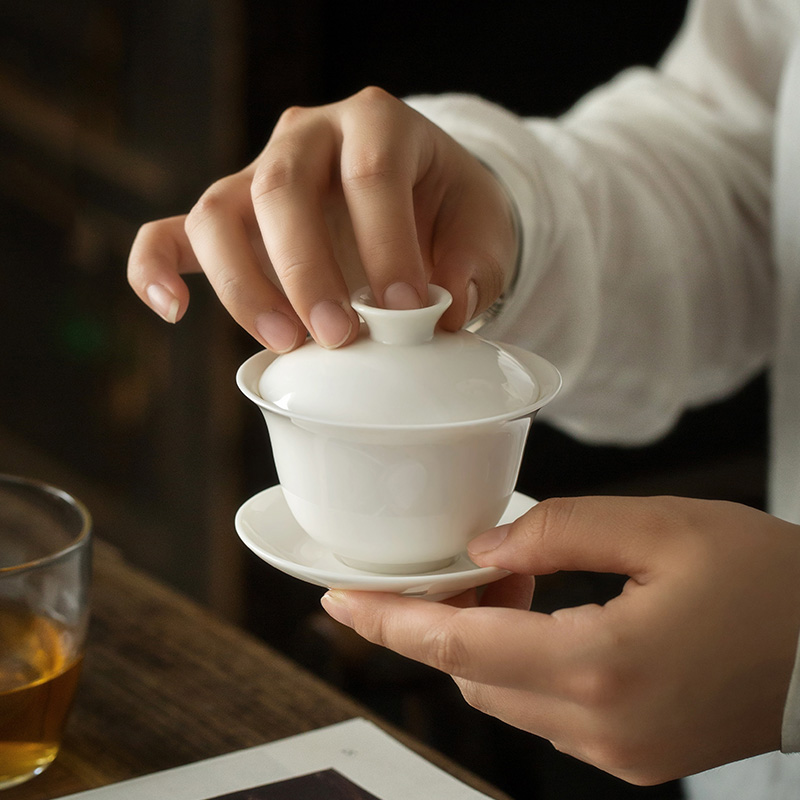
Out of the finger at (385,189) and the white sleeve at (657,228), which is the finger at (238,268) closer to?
the finger at (385,189)

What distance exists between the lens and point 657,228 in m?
0.96

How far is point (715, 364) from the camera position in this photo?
1.06 meters

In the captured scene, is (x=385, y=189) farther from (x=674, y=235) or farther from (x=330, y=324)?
(x=674, y=235)

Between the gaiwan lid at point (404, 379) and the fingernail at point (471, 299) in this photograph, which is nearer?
the gaiwan lid at point (404, 379)

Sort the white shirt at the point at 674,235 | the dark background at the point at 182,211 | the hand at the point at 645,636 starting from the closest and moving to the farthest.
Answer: the hand at the point at 645,636 → the white shirt at the point at 674,235 → the dark background at the point at 182,211

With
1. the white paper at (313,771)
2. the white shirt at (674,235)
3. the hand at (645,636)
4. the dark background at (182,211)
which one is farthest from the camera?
the dark background at (182,211)

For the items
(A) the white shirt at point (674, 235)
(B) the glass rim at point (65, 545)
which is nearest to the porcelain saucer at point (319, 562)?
(B) the glass rim at point (65, 545)

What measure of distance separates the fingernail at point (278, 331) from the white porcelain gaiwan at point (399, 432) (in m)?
0.01

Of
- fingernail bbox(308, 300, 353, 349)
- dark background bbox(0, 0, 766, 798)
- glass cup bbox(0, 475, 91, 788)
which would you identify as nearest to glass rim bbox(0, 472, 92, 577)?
glass cup bbox(0, 475, 91, 788)

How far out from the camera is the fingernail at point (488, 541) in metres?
0.48

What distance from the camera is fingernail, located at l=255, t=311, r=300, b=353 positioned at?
1.72 ft

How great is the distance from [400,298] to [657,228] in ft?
1.75

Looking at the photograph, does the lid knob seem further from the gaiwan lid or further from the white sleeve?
the white sleeve

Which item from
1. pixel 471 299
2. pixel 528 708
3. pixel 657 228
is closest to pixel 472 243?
pixel 471 299
